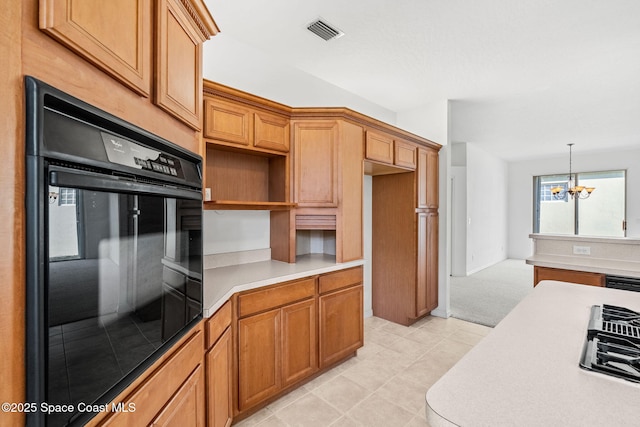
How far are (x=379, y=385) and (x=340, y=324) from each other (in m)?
0.54

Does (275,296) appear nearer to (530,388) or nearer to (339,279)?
(339,279)

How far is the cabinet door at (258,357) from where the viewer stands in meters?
A: 1.86

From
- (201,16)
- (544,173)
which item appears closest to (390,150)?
(201,16)

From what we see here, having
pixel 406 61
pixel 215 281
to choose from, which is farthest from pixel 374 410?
pixel 406 61

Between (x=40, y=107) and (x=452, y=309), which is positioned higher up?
(x=40, y=107)

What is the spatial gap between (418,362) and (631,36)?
130 inches

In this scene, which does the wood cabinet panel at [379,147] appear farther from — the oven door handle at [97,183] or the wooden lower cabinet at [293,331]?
the oven door handle at [97,183]

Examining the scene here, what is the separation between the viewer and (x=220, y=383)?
1.60 metres

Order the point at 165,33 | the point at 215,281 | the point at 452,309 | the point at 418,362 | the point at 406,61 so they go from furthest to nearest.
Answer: the point at 452,309 → the point at 406,61 → the point at 418,362 → the point at 215,281 → the point at 165,33

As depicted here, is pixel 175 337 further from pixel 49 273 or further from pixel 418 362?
→ pixel 418 362

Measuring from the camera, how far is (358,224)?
2703 mm

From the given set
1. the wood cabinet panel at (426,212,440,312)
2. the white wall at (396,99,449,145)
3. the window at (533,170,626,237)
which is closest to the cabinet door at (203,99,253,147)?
the wood cabinet panel at (426,212,440,312)

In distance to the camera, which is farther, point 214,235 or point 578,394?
point 214,235

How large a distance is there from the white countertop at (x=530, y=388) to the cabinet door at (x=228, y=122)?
1.90 metres
